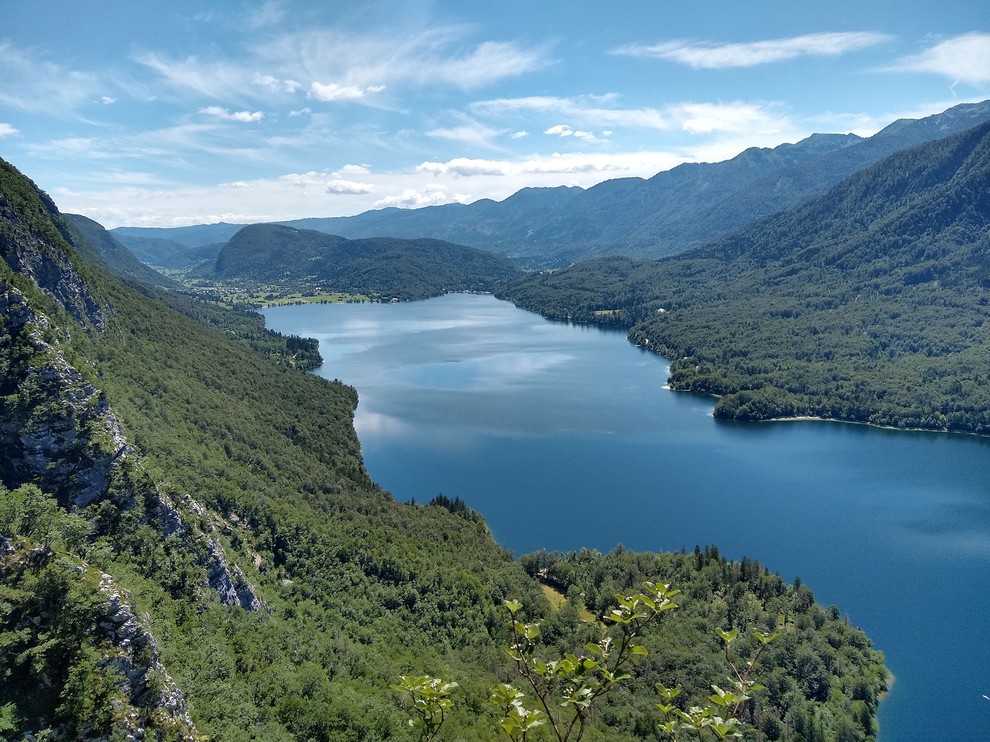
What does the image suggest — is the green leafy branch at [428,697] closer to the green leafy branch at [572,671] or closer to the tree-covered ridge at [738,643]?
the green leafy branch at [572,671]

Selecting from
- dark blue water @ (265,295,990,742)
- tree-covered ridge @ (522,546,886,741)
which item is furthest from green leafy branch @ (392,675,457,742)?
dark blue water @ (265,295,990,742)

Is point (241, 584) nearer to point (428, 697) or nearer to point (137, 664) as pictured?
point (137, 664)

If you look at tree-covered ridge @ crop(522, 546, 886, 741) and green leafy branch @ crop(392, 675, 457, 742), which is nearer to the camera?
green leafy branch @ crop(392, 675, 457, 742)

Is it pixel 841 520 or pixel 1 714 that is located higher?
pixel 1 714

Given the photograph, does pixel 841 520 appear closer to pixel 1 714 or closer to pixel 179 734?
pixel 179 734

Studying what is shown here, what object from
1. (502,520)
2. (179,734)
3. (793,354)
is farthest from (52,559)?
(793,354)

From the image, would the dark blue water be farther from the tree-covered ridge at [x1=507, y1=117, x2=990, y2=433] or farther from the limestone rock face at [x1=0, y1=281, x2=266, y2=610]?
the limestone rock face at [x1=0, y1=281, x2=266, y2=610]
